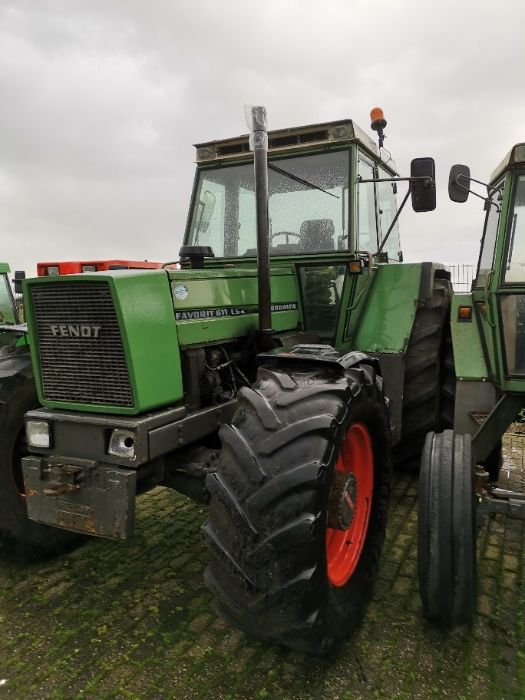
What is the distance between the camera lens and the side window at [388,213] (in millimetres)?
4573

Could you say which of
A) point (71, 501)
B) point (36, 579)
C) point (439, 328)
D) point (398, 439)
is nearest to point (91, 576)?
point (36, 579)

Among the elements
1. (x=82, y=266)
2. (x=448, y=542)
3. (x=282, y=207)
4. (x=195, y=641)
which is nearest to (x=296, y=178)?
(x=282, y=207)

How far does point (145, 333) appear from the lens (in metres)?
2.64

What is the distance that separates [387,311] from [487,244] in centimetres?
94

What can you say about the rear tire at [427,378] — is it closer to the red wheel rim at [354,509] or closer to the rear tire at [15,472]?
the red wheel rim at [354,509]

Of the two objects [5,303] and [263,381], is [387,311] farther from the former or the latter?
[5,303]

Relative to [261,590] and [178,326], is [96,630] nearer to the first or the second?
[261,590]

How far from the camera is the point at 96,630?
2.71 metres

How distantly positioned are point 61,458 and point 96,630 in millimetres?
871

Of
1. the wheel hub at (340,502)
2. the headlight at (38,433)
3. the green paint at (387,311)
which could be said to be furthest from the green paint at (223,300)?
the wheel hub at (340,502)

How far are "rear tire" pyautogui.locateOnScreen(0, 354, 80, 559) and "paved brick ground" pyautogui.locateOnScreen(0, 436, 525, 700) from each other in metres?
0.15

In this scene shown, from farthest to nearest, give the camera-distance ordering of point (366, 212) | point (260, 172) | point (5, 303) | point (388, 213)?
point (5, 303), point (388, 213), point (366, 212), point (260, 172)

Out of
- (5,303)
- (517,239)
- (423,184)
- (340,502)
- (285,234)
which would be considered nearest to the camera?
(340,502)

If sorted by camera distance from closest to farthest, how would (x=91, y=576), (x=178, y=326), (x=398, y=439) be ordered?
(x=178, y=326), (x=91, y=576), (x=398, y=439)
